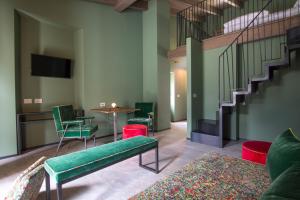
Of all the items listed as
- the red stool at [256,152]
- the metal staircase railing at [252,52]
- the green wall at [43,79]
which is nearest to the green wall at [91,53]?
the green wall at [43,79]

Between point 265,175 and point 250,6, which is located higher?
point 250,6

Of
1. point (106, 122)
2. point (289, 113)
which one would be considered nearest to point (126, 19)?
point (106, 122)

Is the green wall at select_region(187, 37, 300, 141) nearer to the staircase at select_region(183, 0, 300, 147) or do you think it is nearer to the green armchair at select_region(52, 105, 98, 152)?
the staircase at select_region(183, 0, 300, 147)

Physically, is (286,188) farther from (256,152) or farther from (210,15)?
(210,15)

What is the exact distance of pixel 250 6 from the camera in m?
5.63

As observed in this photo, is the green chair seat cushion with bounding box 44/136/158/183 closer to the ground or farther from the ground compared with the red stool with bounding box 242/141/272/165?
farther from the ground

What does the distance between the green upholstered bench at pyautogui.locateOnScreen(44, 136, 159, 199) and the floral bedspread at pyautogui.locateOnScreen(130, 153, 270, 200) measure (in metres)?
0.85

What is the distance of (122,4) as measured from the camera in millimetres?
4836

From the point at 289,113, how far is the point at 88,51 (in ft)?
16.1

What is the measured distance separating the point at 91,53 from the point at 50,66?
3.40ft

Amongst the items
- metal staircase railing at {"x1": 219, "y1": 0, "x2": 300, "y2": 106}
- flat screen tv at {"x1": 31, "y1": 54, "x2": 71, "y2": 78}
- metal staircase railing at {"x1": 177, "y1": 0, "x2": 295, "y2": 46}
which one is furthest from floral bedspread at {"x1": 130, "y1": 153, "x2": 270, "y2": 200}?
metal staircase railing at {"x1": 177, "y1": 0, "x2": 295, "y2": 46}

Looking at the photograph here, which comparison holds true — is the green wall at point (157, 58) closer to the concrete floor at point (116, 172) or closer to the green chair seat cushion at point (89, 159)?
the concrete floor at point (116, 172)

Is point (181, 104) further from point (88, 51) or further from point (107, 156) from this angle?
point (107, 156)

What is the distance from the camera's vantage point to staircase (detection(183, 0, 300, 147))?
3.80 m
